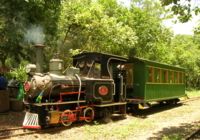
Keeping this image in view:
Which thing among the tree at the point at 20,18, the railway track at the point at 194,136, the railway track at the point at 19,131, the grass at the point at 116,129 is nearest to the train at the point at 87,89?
the railway track at the point at 19,131

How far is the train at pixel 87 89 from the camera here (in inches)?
461

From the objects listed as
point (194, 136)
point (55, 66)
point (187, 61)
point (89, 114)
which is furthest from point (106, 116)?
point (187, 61)

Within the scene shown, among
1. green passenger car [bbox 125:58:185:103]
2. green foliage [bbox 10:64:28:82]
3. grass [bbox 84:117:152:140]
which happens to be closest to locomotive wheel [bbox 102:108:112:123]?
grass [bbox 84:117:152:140]

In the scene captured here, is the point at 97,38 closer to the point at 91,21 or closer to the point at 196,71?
the point at 91,21

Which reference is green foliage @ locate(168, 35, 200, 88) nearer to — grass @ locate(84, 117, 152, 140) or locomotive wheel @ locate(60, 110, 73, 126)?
grass @ locate(84, 117, 152, 140)

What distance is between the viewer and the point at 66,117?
39.8ft

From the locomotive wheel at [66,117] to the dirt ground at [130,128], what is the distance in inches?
8.3

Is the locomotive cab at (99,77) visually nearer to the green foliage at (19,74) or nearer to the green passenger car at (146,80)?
the green passenger car at (146,80)

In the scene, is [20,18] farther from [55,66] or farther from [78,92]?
[78,92]

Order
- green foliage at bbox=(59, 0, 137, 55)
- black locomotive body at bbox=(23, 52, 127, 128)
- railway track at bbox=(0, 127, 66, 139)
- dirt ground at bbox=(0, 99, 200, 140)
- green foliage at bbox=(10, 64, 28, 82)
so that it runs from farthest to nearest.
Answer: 1. green foliage at bbox=(59, 0, 137, 55)
2. green foliage at bbox=(10, 64, 28, 82)
3. black locomotive body at bbox=(23, 52, 127, 128)
4. dirt ground at bbox=(0, 99, 200, 140)
5. railway track at bbox=(0, 127, 66, 139)

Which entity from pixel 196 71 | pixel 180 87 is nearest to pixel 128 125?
pixel 180 87

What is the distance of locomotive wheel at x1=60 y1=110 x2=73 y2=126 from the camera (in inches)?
→ 471

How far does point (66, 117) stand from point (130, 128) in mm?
2271

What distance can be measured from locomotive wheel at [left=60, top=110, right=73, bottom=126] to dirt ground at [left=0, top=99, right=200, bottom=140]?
210 mm
